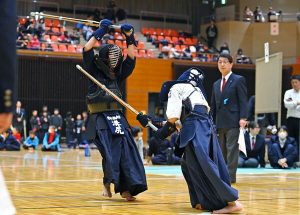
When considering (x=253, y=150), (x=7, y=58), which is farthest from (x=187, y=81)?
(x=253, y=150)

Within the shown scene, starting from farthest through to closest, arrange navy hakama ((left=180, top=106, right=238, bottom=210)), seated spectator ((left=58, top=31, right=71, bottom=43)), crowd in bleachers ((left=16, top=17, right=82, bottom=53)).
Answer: seated spectator ((left=58, top=31, right=71, bottom=43)) → crowd in bleachers ((left=16, top=17, right=82, bottom=53)) → navy hakama ((left=180, top=106, right=238, bottom=210))

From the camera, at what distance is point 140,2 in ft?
116

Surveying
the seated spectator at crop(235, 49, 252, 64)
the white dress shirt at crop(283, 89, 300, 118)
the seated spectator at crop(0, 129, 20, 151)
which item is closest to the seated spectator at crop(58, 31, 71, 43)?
the seated spectator at crop(0, 129, 20, 151)

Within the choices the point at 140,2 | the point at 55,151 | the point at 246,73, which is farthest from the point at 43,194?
the point at 140,2

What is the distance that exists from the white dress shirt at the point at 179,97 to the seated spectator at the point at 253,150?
862 centimetres

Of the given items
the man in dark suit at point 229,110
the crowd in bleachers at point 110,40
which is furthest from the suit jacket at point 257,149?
the crowd in bleachers at point 110,40

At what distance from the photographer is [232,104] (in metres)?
9.68

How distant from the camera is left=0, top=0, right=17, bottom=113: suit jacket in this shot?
2.24 meters

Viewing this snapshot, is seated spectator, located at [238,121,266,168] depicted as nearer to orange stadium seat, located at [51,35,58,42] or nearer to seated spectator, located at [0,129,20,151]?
seated spectator, located at [0,129,20,151]

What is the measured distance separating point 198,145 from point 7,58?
151 inches

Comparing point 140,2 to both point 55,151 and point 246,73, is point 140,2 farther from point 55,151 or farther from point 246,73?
point 55,151

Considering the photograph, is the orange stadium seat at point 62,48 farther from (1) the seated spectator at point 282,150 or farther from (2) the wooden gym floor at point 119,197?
(2) the wooden gym floor at point 119,197

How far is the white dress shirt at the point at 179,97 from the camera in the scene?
5961 mm

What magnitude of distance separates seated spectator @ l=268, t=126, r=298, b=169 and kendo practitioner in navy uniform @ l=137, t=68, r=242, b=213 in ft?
28.1
